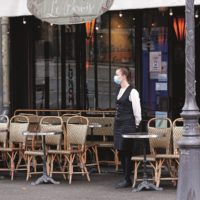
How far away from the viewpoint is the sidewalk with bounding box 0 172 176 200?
10648 millimetres

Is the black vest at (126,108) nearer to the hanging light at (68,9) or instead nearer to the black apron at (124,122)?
the black apron at (124,122)

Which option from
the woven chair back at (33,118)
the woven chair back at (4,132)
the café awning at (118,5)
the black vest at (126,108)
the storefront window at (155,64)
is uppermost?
the café awning at (118,5)

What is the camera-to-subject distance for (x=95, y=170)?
13.2 m

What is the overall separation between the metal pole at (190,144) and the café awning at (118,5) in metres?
1.98

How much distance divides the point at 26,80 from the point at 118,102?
143 inches

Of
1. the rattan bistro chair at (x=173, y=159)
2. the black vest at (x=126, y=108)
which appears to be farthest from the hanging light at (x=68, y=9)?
the rattan bistro chair at (x=173, y=159)

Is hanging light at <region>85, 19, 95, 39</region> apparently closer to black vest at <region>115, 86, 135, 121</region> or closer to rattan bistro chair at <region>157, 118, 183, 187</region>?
black vest at <region>115, 86, 135, 121</region>

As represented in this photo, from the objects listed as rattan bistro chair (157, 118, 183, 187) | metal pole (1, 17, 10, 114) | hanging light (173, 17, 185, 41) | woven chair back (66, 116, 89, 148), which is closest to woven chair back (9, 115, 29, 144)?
woven chair back (66, 116, 89, 148)

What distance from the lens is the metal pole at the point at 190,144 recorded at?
8516 millimetres

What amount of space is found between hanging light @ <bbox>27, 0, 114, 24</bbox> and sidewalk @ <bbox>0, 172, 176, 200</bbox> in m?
2.62

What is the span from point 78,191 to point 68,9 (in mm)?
2850

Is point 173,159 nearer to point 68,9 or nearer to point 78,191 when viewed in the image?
point 78,191

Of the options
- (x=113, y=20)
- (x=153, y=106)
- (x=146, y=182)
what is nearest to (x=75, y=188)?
(x=146, y=182)

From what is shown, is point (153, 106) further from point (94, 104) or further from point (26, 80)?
point (26, 80)
